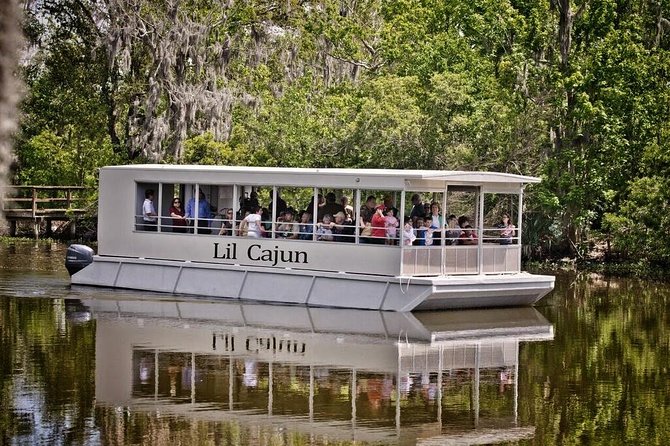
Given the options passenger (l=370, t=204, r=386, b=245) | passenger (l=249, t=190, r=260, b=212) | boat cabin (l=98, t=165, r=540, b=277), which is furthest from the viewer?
passenger (l=249, t=190, r=260, b=212)

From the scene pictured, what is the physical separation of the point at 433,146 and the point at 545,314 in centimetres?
1449

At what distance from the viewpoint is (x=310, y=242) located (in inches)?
918

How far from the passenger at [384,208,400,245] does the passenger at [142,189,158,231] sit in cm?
562

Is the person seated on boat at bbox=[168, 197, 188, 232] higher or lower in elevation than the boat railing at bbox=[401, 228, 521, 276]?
higher

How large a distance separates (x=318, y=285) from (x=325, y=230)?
1092 millimetres

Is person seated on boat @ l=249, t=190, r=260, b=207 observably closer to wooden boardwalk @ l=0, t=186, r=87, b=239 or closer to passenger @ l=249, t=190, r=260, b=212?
passenger @ l=249, t=190, r=260, b=212

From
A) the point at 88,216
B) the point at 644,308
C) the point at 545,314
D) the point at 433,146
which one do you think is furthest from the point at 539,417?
the point at 88,216

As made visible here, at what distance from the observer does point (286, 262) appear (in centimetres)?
2383

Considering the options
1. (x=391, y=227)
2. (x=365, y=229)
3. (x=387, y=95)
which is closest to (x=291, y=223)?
(x=365, y=229)

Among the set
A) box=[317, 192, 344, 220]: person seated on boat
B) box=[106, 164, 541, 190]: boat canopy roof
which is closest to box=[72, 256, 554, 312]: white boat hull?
box=[317, 192, 344, 220]: person seated on boat

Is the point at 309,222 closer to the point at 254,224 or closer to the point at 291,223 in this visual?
the point at 291,223

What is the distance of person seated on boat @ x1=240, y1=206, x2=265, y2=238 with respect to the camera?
79.8ft

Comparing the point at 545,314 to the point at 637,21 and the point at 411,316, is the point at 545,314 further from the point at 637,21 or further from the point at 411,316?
the point at 637,21

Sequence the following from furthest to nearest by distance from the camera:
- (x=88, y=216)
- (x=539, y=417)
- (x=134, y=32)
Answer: (x=88, y=216) < (x=134, y=32) < (x=539, y=417)
